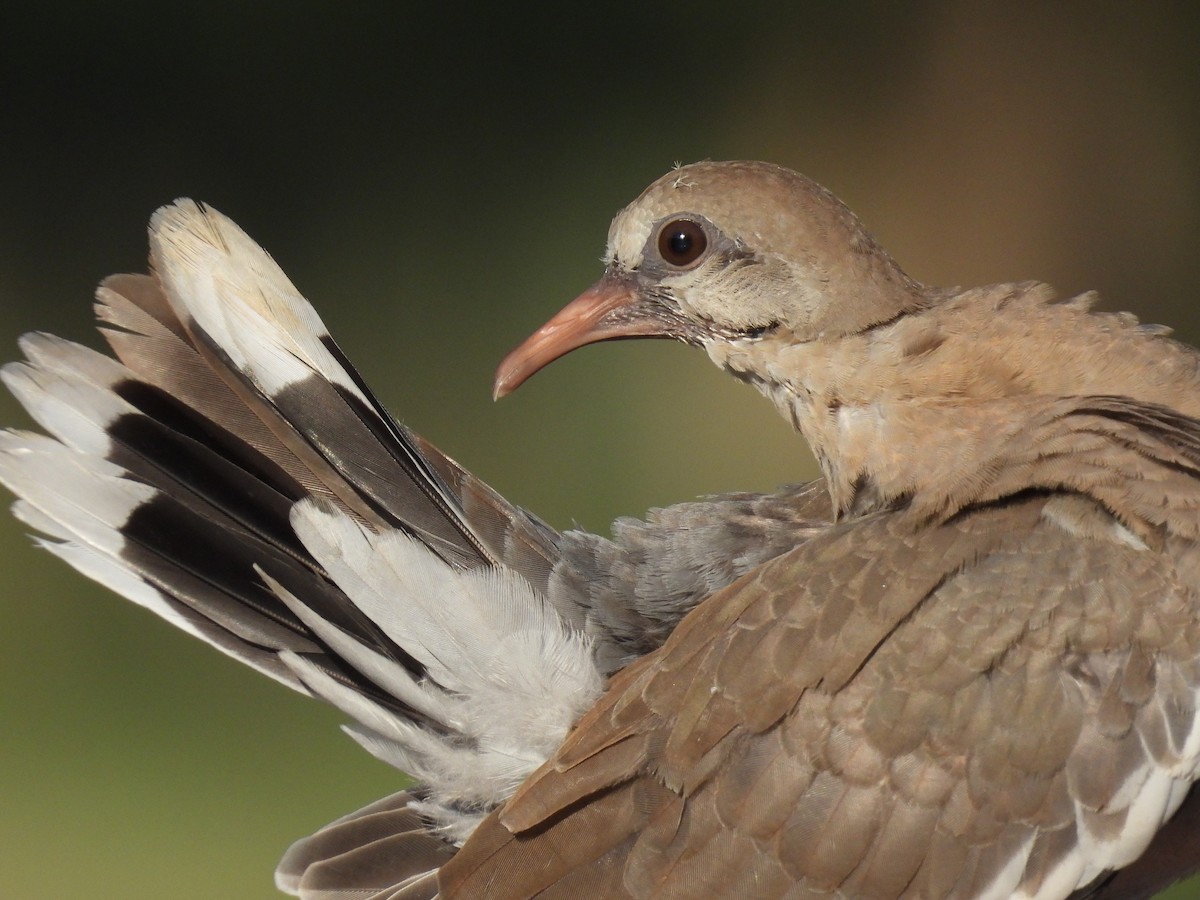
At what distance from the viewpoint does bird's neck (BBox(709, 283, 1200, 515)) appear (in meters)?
1.25

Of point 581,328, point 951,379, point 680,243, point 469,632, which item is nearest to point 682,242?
point 680,243

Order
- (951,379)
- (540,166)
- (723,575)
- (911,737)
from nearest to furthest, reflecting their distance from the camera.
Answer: (911,737) < (951,379) < (723,575) < (540,166)

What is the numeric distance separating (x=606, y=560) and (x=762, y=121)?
2.15 m

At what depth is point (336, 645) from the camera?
129 cm

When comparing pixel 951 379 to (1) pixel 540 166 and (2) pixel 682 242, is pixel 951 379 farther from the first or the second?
(1) pixel 540 166

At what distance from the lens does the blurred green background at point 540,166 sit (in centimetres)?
324

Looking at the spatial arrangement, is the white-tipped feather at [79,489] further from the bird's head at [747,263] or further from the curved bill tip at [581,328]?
the bird's head at [747,263]

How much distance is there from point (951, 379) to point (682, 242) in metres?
0.29

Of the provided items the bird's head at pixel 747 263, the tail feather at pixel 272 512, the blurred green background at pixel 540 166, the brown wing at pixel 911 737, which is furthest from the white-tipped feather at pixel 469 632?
the blurred green background at pixel 540 166

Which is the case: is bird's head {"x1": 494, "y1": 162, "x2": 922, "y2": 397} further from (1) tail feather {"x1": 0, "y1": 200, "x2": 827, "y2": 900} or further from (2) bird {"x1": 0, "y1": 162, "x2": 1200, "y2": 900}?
(1) tail feather {"x1": 0, "y1": 200, "x2": 827, "y2": 900}

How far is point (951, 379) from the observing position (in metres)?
1.26

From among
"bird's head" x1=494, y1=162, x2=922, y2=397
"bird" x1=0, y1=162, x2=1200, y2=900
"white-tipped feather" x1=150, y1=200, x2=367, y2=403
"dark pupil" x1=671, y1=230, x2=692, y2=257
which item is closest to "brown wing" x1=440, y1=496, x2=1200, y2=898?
"bird" x1=0, y1=162, x2=1200, y2=900

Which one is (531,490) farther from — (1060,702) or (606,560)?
(1060,702)

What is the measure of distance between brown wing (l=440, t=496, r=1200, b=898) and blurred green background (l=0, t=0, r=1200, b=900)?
203 cm
